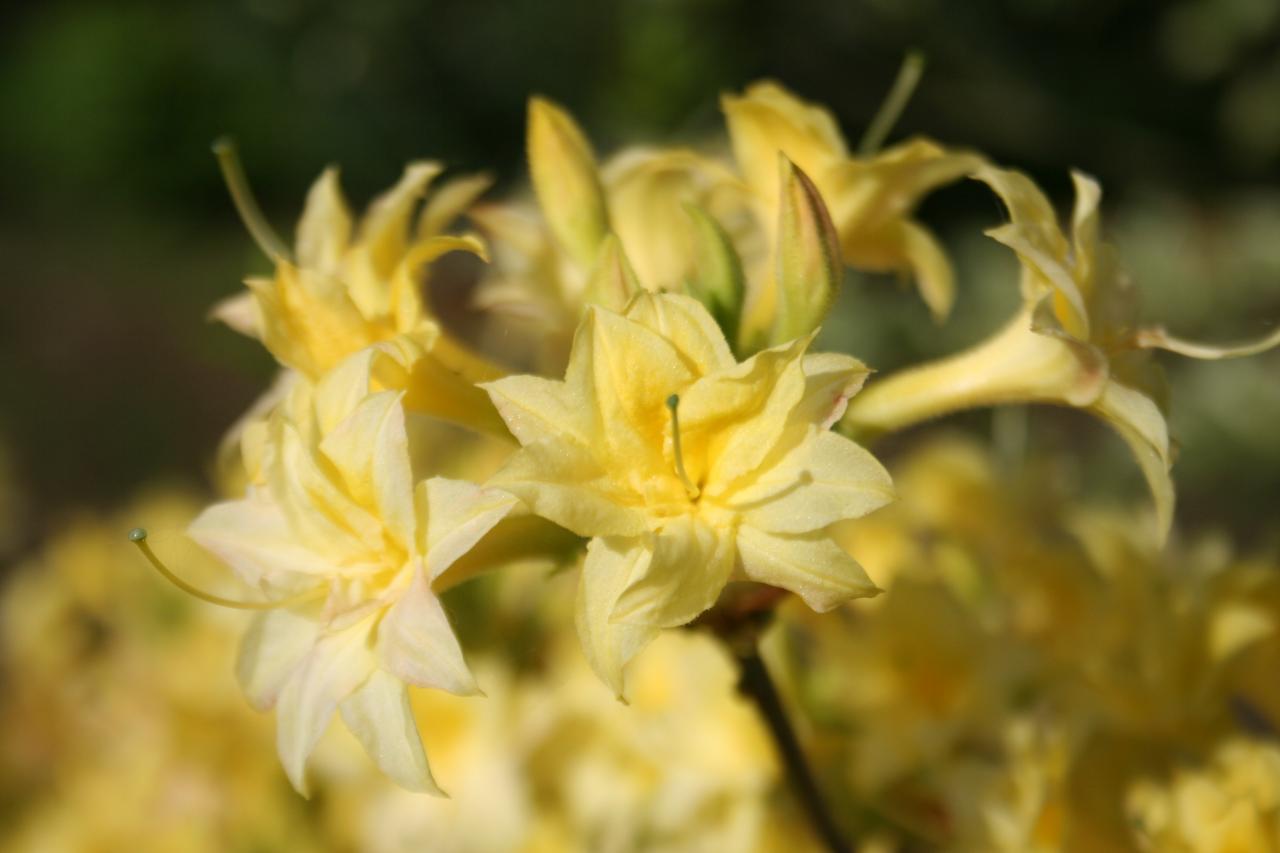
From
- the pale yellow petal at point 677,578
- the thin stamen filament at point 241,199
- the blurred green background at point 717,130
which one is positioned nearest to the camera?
the pale yellow petal at point 677,578

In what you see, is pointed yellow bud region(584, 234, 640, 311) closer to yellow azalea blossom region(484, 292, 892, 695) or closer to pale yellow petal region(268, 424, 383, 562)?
yellow azalea blossom region(484, 292, 892, 695)

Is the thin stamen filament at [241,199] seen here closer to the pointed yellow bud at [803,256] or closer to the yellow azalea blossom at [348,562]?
the yellow azalea blossom at [348,562]

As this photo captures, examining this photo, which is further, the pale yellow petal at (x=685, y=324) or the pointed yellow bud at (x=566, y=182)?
the pointed yellow bud at (x=566, y=182)

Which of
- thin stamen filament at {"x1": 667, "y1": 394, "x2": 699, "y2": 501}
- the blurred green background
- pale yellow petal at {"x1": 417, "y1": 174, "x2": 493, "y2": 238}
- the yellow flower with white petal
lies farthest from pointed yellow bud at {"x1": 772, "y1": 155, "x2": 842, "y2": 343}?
the blurred green background

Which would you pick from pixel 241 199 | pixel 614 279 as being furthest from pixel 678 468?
pixel 241 199

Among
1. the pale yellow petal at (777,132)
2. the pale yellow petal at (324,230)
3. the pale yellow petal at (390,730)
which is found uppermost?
the pale yellow petal at (777,132)

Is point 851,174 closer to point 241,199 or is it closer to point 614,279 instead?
point 614,279

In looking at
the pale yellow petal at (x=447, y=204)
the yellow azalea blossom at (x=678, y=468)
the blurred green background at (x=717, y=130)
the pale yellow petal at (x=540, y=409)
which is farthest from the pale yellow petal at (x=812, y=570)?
the blurred green background at (x=717, y=130)
